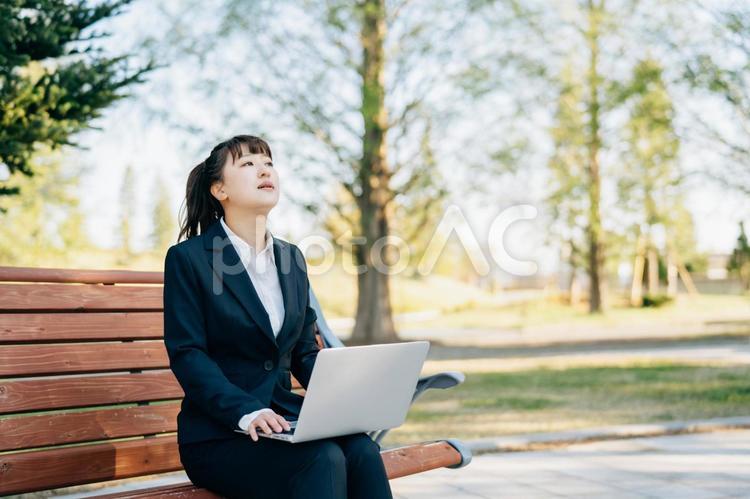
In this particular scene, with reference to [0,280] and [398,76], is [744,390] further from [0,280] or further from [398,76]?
[398,76]

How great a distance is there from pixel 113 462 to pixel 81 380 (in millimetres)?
305

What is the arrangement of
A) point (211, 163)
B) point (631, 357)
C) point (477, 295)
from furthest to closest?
point (477, 295)
point (631, 357)
point (211, 163)

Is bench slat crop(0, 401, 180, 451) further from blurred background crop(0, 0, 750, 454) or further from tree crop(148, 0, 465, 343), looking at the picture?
tree crop(148, 0, 465, 343)

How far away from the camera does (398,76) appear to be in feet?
59.3

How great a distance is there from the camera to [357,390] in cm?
283

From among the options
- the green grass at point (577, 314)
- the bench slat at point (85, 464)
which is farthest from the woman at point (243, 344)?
the green grass at point (577, 314)

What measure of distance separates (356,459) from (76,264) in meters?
27.7

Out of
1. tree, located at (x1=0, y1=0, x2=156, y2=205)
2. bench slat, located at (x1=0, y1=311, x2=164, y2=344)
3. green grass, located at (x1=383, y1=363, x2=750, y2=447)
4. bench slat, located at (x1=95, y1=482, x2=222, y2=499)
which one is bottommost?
green grass, located at (x1=383, y1=363, x2=750, y2=447)

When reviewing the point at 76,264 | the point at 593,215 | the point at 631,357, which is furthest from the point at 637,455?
the point at 76,264

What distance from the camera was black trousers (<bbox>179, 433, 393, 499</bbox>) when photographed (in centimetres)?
271

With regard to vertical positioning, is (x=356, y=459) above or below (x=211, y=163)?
below

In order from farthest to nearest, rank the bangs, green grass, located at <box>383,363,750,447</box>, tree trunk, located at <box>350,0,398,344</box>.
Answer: tree trunk, located at <box>350,0,398,344</box> < green grass, located at <box>383,363,750,447</box> < the bangs

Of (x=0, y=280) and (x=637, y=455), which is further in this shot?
(x=637, y=455)

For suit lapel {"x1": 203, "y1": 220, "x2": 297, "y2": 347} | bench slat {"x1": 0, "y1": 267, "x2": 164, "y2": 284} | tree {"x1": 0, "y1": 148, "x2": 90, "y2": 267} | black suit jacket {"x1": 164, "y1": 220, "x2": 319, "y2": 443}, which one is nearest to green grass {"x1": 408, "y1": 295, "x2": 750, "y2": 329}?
tree {"x1": 0, "y1": 148, "x2": 90, "y2": 267}
